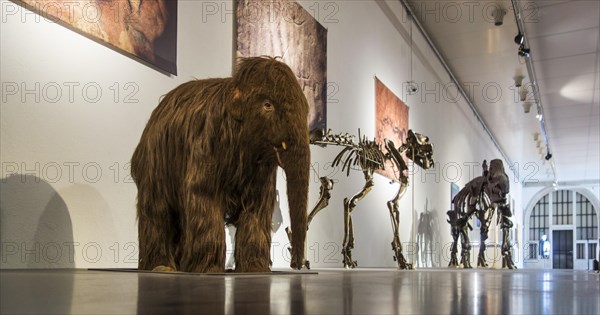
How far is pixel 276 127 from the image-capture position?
6.23 feet

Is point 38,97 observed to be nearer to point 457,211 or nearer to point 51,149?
point 51,149

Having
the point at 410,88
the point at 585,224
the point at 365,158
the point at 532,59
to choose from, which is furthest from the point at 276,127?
the point at 585,224

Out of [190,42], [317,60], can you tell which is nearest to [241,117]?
[190,42]

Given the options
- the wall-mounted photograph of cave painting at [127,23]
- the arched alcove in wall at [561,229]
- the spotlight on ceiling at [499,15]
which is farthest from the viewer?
the arched alcove in wall at [561,229]

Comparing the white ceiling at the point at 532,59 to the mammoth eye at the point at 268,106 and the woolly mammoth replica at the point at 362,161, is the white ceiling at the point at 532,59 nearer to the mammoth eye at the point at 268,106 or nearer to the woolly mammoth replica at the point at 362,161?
the woolly mammoth replica at the point at 362,161

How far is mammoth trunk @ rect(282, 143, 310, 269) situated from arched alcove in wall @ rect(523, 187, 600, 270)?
2546 cm

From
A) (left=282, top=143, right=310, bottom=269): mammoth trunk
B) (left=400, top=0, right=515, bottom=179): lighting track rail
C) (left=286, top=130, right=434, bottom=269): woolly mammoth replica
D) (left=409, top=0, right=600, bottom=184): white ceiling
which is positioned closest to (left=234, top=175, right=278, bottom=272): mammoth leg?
(left=282, top=143, right=310, bottom=269): mammoth trunk

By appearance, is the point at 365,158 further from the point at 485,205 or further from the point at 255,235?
the point at 485,205

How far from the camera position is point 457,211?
26.6ft

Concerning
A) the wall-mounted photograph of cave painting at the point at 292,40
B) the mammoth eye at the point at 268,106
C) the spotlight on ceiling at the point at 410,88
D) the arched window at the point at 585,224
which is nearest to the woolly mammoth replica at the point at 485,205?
the spotlight on ceiling at the point at 410,88

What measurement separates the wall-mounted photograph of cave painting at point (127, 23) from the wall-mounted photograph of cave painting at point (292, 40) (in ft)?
2.40

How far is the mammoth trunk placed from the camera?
190cm

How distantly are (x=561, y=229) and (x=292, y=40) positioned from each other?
25.8m

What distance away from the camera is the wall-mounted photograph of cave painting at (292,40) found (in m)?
3.86
